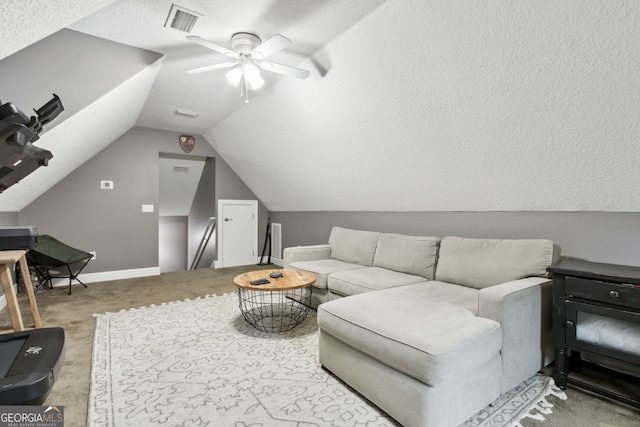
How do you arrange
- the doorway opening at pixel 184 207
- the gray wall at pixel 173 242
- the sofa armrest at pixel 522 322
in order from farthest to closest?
the gray wall at pixel 173 242 → the doorway opening at pixel 184 207 → the sofa armrest at pixel 522 322

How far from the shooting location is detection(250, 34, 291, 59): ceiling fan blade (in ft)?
6.79

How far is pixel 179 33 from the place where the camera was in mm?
2492

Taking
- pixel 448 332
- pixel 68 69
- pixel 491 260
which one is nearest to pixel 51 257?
pixel 68 69

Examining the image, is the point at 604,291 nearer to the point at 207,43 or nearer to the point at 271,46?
the point at 271,46

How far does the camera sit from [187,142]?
5.44 metres

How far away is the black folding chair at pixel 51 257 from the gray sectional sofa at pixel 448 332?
3.52 meters

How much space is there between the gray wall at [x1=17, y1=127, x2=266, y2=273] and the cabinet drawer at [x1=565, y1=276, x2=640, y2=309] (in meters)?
5.39

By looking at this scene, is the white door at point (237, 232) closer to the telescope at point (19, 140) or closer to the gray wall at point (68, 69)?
the gray wall at point (68, 69)

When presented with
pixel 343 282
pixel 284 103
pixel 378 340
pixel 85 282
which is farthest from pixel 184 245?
pixel 378 340

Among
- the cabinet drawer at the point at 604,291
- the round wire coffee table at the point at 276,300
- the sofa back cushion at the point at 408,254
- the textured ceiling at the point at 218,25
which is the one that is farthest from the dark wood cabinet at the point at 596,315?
the textured ceiling at the point at 218,25

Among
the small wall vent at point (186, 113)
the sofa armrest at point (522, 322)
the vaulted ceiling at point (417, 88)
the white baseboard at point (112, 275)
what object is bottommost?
the white baseboard at point (112, 275)

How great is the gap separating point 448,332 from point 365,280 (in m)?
1.28

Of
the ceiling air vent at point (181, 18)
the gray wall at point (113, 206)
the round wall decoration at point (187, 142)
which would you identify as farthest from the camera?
the round wall decoration at point (187, 142)

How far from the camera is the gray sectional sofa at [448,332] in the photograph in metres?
1.49
